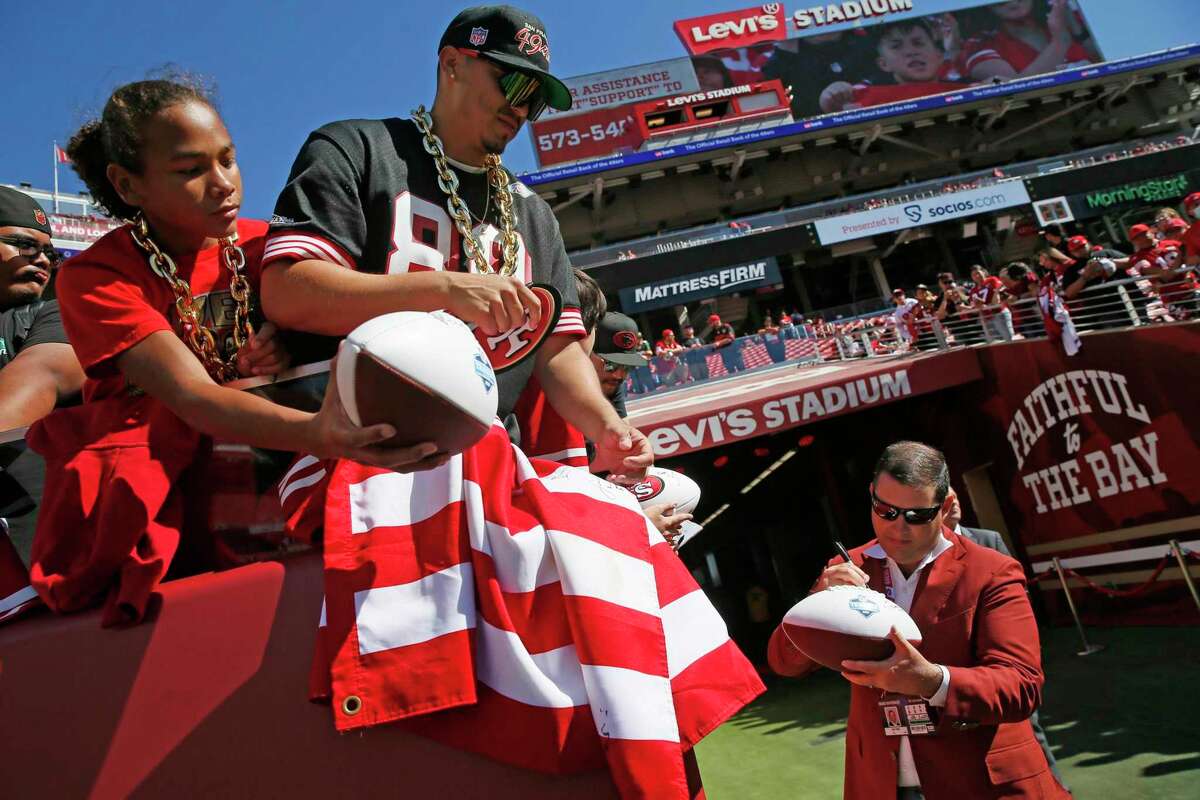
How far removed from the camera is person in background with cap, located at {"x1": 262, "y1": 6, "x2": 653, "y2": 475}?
1282mm

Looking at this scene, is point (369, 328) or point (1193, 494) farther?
point (1193, 494)

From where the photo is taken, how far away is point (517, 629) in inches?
46.4

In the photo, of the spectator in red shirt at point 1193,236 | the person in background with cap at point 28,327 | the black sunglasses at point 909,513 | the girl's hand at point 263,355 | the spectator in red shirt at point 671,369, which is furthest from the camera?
the spectator in red shirt at point 671,369

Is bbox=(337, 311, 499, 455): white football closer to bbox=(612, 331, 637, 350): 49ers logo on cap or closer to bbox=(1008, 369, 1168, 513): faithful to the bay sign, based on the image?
bbox=(612, 331, 637, 350): 49ers logo on cap

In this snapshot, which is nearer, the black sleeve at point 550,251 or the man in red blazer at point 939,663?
the black sleeve at point 550,251

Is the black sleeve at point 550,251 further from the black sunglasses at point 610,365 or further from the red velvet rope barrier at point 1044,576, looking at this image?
the red velvet rope barrier at point 1044,576

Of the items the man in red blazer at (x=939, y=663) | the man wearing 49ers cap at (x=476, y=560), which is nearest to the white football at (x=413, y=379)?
the man wearing 49ers cap at (x=476, y=560)

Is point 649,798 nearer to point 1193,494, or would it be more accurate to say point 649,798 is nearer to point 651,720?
point 651,720

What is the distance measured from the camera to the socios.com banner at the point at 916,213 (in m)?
26.2

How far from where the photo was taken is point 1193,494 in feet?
23.9

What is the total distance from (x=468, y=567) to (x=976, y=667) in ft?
6.42

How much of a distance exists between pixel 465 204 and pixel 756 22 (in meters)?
43.9

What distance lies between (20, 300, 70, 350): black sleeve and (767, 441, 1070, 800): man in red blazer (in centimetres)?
230

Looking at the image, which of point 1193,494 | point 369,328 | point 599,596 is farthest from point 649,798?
point 1193,494
